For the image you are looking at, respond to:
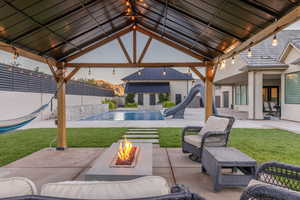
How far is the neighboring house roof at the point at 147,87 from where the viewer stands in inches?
958

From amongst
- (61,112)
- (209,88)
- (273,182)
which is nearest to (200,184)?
(273,182)

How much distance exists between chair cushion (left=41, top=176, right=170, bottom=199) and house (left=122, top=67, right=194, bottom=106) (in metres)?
23.1

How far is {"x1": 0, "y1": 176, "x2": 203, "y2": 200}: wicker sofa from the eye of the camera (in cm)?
107

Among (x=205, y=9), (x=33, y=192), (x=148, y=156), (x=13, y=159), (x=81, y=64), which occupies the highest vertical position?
(x=205, y=9)

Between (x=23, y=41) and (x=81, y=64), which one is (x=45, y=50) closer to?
(x=23, y=41)

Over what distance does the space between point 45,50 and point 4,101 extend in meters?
6.42

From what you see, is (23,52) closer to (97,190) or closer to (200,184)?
(97,190)

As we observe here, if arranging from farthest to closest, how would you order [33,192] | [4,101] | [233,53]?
[4,101]
[233,53]
[33,192]

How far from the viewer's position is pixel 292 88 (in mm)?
11641

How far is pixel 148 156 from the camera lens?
131 inches

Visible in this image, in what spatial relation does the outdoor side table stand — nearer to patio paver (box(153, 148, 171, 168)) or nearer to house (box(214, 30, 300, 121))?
patio paver (box(153, 148, 171, 168))

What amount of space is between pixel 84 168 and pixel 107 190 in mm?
3337

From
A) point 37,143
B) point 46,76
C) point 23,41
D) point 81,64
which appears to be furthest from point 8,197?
point 46,76

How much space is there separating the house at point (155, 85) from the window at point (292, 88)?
Result: 44.1ft
